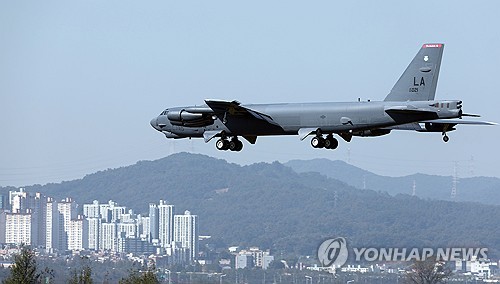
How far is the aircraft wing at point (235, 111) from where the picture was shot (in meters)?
76.8

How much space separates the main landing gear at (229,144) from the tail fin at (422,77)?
1082 cm

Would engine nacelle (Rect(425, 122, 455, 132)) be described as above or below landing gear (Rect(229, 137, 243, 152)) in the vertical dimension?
above

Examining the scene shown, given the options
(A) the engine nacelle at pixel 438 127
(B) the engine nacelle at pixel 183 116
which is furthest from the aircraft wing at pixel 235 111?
(A) the engine nacelle at pixel 438 127

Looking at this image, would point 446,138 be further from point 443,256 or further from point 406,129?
point 443,256

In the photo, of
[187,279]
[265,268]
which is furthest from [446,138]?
[265,268]

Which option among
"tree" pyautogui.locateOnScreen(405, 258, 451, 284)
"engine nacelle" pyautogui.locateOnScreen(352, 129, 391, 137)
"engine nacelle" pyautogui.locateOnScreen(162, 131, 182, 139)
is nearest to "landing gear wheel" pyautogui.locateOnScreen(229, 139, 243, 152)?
"engine nacelle" pyautogui.locateOnScreen(162, 131, 182, 139)

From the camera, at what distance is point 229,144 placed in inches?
3164

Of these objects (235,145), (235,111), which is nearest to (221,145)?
(235,145)

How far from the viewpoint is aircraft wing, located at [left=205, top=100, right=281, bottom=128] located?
7675cm

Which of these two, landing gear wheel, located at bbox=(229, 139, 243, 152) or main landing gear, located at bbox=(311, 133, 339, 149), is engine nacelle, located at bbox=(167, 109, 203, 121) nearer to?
landing gear wheel, located at bbox=(229, 139, 243, 152)

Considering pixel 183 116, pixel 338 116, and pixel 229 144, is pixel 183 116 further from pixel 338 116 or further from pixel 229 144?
pixel 338 116

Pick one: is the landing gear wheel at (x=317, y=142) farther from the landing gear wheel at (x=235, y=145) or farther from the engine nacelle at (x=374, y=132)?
the landing gear wheel at (x=235, y=145)

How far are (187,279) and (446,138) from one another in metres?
93.7

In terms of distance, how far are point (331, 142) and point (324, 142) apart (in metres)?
0.47
